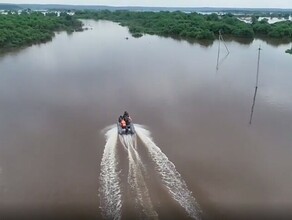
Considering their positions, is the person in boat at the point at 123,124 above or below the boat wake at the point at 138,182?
above

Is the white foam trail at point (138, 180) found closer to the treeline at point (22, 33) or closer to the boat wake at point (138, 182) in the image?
the boat wake at point (138, 182)

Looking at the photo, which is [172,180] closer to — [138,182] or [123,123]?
[138,182]

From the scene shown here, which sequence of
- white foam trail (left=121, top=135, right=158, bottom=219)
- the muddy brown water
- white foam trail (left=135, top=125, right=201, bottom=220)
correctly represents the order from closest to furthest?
white foam trail (left=121, top=135, right=158, bottom=219) < white foam trail (left=135, top=125, right=201, bottom=220) < the muddy brown water

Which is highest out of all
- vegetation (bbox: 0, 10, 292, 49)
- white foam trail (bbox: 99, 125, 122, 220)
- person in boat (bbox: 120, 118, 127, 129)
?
vegetation (bbox: 0, 10, 292, 49)

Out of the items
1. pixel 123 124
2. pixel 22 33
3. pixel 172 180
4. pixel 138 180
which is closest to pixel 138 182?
pixel 138 180

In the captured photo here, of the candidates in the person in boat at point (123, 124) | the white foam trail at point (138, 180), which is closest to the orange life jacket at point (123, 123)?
the person in boat at point (123, 124)

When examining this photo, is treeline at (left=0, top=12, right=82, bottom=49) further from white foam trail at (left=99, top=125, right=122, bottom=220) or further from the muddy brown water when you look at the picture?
white foam trail at (left=99, top=125, right=122, bottom=220)

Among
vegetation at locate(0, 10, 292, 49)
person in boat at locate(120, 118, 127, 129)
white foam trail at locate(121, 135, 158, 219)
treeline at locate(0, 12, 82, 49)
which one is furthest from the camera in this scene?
vegetation at locate(0, 10, 292, 49)

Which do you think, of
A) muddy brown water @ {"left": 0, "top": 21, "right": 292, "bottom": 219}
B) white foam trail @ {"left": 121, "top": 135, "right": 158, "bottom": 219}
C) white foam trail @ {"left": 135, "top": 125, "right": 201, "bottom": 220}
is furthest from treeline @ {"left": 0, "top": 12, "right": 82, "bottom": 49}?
white foam trail @ {"left": 135, "top": 125, "right": 201, "bottom": 220}
